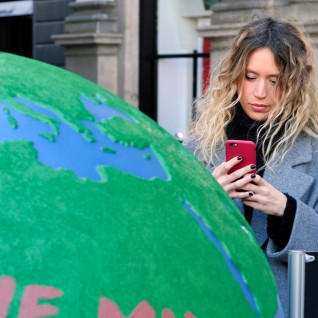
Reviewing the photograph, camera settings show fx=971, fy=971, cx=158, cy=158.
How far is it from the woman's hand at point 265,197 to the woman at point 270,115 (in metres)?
0.04

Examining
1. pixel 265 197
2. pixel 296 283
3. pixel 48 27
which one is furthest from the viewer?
pixel 48 27

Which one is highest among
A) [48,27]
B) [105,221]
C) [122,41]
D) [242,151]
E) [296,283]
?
[105,221]

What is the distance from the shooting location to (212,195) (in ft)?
5.88

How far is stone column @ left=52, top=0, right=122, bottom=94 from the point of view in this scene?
12664 millimetres

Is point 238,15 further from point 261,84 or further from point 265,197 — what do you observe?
point 265,197

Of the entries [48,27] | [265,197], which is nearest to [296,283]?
[265,197]

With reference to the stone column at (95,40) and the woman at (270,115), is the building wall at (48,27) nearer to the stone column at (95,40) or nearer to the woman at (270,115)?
the stone column at (95,40)

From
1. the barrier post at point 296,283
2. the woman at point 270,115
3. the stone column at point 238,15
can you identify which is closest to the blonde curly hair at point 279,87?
the woman at point 270,115

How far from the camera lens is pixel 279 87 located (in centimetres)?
293

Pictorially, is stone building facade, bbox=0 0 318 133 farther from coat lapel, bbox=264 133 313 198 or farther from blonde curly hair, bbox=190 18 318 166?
coat lapel, bbox=264 133 313 198

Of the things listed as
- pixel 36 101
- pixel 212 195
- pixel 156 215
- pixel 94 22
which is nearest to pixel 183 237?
pixel 156 215

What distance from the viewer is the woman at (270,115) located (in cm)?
288

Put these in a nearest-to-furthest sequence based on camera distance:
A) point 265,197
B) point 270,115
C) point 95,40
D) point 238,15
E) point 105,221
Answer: point 105,221 < point 265,197 < point 270,115 < point 238,15 < point 95,40

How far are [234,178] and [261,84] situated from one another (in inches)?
13.4
